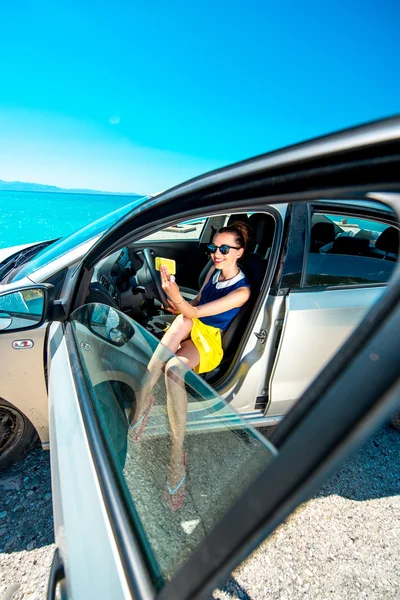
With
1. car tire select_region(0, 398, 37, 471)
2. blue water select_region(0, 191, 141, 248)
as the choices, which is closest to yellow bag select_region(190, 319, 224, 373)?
car tire select_region(0, 398, 37, 471)

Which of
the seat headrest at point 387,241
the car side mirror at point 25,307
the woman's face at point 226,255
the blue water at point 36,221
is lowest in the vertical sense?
the blue water at point 36,221

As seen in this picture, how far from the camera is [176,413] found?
2.87ft

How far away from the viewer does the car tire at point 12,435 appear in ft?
5.69

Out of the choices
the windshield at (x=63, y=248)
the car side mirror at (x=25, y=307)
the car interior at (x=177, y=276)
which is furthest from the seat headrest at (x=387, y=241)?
the car side mirror at (x=25, y=307)

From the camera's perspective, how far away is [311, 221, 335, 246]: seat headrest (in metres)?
2.02

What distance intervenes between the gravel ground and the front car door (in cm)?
79

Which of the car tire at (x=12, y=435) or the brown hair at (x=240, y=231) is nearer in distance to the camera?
the car tire at (x=12, y=435)

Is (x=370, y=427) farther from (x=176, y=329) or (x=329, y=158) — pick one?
(x=176, y=329)

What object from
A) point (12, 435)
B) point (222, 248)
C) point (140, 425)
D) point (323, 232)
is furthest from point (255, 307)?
point (12, 435)

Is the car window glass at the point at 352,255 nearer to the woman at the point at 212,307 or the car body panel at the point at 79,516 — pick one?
the woman at the point at 212,307

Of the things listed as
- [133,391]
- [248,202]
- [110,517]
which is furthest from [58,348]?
[248,202]

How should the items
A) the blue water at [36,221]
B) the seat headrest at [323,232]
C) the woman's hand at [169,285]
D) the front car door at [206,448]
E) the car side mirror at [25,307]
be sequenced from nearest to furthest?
the front car door at [206,448] < the car side mirror at [25,307] < the woman's hand at [169,285] < the seat headrest at [323,232] < the blue water at [36,221]

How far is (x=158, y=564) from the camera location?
1.91 feet

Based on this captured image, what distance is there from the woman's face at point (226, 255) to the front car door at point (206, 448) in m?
0.78
